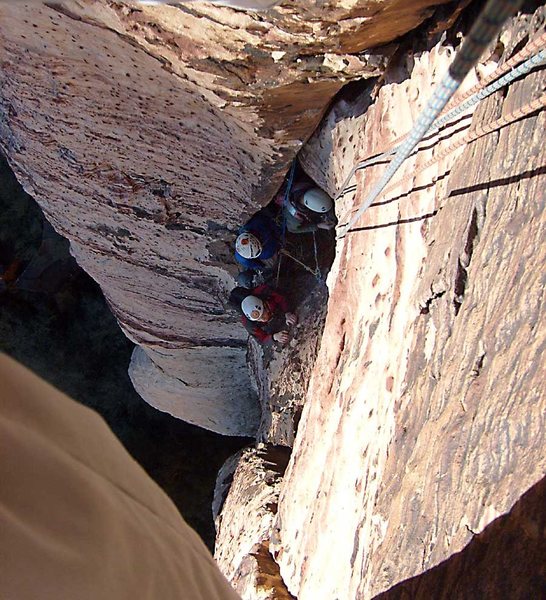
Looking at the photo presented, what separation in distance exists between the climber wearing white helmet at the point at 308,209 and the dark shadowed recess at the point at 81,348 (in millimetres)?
2385

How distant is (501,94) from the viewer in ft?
2.70

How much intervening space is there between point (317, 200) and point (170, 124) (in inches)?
19.3

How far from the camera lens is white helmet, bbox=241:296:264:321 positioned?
6.81 feet

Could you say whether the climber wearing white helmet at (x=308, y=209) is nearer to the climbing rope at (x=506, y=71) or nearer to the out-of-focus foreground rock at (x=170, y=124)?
the out-of-focus foreground rock at (x=170, y=124)

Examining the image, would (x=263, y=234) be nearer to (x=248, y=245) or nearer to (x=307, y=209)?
(x=248, y=245)

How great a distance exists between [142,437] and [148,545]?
3883mm

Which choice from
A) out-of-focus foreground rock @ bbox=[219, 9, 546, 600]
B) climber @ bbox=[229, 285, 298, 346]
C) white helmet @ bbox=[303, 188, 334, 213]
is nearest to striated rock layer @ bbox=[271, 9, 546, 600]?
out-of-focus foreground rock @ bbox=[219, 9, 546, 600]

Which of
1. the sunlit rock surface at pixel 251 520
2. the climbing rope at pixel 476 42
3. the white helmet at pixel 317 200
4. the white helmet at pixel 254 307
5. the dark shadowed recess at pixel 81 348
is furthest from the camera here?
the dark shadowed recess at pixel 81 348

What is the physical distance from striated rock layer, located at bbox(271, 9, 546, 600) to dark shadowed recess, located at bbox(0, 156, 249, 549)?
2713mm

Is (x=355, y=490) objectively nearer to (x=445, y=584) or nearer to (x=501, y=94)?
(x=445, y=584)

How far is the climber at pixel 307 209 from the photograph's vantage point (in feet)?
5.88

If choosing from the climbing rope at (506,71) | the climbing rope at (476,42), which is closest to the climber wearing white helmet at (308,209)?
the climbing rope at (506,71)

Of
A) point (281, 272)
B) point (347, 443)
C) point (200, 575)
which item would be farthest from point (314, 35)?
point (281, 272)

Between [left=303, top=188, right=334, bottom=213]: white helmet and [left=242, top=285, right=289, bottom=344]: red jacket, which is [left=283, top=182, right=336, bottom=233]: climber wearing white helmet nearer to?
[left=303, top=188, right=334, bottom=213]: white helmet
